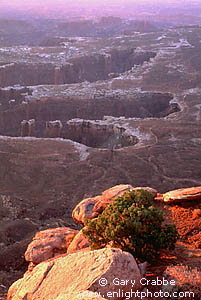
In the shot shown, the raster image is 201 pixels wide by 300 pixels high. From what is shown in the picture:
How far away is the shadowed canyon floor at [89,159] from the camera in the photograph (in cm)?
1312

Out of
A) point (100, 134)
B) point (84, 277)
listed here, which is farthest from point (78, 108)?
point (84, 277)

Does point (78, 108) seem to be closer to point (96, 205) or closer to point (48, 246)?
point (96, 205)

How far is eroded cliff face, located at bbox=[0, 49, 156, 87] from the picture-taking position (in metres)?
45.0

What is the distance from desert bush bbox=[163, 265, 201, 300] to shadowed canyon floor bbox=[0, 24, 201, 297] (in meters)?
0.47

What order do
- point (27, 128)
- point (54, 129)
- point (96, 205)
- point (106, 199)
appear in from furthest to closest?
point (27, 128)
point (54, 129)
point (96, 205)
point (106, 199)

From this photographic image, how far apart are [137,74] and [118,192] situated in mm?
34090

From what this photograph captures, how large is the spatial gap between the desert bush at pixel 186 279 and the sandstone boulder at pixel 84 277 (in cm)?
60

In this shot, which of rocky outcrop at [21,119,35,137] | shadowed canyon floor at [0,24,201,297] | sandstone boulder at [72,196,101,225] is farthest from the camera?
rocky outcrop at [21,119,35,137]

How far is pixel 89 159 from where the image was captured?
2152 centimetres

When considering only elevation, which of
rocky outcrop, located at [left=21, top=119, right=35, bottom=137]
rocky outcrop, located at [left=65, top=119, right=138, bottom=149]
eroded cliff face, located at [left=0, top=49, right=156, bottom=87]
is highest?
eroded cliff face, located at [left=0, top=49, right=156, bottom=87]

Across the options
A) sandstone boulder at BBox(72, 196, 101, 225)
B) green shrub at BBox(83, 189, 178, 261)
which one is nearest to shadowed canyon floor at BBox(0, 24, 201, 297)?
green shrub at BBox(83, 189, 178, 261)

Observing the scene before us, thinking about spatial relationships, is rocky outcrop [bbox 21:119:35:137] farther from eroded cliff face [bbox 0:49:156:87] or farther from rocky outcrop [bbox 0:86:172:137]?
eroded cliff face [bbox 0:49:156:87]

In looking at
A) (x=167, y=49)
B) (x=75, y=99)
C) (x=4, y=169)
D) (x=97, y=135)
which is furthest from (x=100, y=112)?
(x=167, y=49)

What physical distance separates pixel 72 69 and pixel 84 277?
44.5 meters
